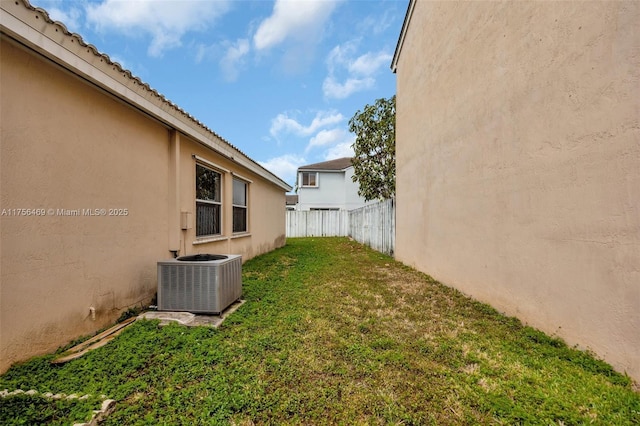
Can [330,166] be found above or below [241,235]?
above

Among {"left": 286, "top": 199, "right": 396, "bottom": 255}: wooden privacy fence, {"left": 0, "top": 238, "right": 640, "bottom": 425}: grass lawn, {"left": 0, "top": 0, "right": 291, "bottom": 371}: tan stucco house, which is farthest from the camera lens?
{"left": 286, "top": 199, "right": 396, "bottom": 255}: wooden privacy fence

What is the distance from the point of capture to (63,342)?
2.61 metres

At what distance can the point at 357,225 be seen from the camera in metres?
14.2

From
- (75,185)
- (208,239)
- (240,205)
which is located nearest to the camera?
(75,185)

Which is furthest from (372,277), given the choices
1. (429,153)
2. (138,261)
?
(138,261)

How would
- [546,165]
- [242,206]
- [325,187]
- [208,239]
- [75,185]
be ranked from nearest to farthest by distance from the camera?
[75,185] → [546,165] → [208,239] → [242,206] → [325,187]

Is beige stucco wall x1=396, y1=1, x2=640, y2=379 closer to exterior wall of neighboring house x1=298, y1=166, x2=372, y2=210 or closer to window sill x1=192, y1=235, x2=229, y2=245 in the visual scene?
window sill x1=192, y1=235, x2=229, y2=245

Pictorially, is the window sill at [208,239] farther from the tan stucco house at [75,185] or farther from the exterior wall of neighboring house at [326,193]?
the exterior wall of neighboring house at [326,193]

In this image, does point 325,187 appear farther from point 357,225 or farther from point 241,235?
point 241,235

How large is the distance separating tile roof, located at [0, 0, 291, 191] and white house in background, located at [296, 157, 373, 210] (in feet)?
57.4

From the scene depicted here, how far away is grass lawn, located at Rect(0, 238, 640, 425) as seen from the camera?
71.9 inches

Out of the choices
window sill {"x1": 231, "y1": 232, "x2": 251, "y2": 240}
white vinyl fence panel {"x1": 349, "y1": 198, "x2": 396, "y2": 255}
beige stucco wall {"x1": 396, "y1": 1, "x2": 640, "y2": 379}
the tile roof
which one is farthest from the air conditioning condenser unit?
white vinyl fence panel {"x1": 349, "y1": 198, "x2": 396, "y2": 255}

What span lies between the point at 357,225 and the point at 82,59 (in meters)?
12.6

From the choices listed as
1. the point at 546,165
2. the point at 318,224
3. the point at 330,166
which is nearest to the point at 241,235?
the point at 546,165
